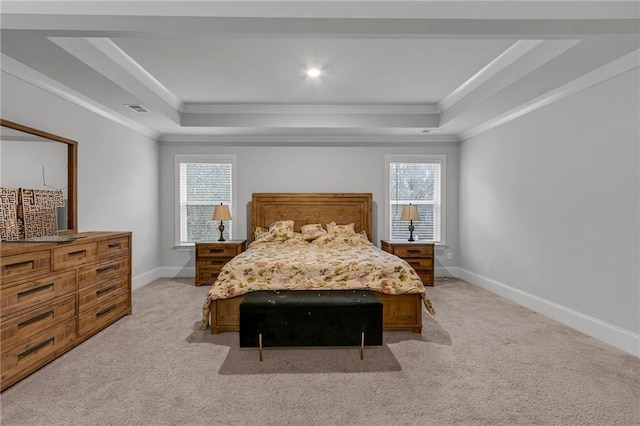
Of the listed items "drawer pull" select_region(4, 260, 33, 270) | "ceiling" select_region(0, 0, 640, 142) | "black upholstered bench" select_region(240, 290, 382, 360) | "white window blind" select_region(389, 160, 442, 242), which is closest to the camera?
"ceiling" select_region(0, 0, 640, 142)

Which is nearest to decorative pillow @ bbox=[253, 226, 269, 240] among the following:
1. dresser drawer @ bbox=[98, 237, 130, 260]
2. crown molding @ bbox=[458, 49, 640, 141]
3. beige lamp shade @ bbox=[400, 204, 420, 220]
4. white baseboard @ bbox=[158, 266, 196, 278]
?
white baseboard @ bbox=[158, 266, 196, 278]

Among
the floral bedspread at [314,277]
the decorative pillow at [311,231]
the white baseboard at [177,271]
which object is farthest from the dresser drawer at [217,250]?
the floral bedspread at [314,277]

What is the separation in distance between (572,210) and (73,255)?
4791 millimetres

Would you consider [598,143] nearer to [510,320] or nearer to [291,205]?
[510,320]

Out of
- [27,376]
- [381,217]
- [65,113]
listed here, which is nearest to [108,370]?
[27,376]

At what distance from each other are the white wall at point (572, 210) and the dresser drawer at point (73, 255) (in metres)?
4.75

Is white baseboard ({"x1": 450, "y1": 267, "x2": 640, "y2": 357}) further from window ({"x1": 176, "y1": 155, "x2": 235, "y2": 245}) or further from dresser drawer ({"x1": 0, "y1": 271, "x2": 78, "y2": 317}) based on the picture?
dresser drawer ({"x1": 0, "y1": 271, "x2": 78, "y2": 317})

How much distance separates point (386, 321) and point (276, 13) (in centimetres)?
282

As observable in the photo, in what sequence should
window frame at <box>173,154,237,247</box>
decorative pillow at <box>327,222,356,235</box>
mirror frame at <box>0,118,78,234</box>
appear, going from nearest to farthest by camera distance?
1. mirror frame at <box>0,118,78,234</box>
2. decorative pillow at <box>327,222,356,235</box>
3. window frame at <box>173,154,237,247</box>

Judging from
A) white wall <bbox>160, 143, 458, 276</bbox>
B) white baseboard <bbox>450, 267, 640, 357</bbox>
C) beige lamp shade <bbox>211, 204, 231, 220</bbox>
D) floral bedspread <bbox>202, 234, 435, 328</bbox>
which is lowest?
white baseboard <bbox>450, 267, 640, 357</bbox>

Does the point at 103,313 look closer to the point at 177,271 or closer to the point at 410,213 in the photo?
the point at 177,271

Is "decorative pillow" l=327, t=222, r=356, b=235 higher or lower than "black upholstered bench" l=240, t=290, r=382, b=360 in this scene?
higher

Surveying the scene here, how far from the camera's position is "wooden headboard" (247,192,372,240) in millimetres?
5742

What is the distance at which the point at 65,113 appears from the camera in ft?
12.0
